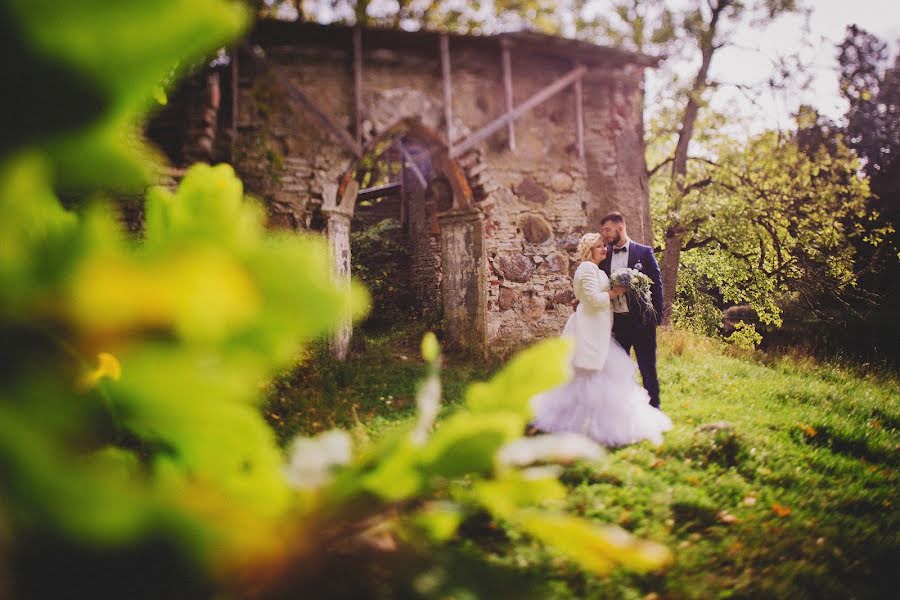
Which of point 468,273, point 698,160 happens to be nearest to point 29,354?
point 468,273

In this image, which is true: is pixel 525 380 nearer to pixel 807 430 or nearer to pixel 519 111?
pixel 807 430

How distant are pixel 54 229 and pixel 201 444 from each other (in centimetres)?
21

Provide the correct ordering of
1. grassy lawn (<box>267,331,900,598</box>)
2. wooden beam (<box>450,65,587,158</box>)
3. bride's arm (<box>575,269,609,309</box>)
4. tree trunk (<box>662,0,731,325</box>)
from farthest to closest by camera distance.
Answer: tree trunk (<box>662,0,731,325</box>), wooden beam (<box>450,65,587,158</box>), bride's arm (<box>575,269,609,309</box>), grassy lawn (<box>267,331,900,598</box>)

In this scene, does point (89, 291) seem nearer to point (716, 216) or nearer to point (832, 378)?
point (832, 378)

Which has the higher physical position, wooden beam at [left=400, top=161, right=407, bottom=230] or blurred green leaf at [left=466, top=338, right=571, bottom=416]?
wooden beam at [left=400, top=161, right=407, bottom=230]

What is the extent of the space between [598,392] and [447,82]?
17.3 feet

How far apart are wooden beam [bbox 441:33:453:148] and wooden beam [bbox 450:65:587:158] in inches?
9.2

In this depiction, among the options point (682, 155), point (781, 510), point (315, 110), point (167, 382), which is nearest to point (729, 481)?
point (781, 510)

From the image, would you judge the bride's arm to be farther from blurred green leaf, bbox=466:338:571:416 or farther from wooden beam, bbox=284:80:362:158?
blurred green leaf, bbox=466:338:571:416

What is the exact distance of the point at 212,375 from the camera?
27 centimetres

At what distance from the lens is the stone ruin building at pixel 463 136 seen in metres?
6.69

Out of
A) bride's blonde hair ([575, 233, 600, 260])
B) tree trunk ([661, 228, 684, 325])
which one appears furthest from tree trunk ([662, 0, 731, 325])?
bride's blonde hair ([575, 233, 600, 260])

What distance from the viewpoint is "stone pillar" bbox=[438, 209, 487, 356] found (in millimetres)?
7590

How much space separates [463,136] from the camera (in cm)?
747
